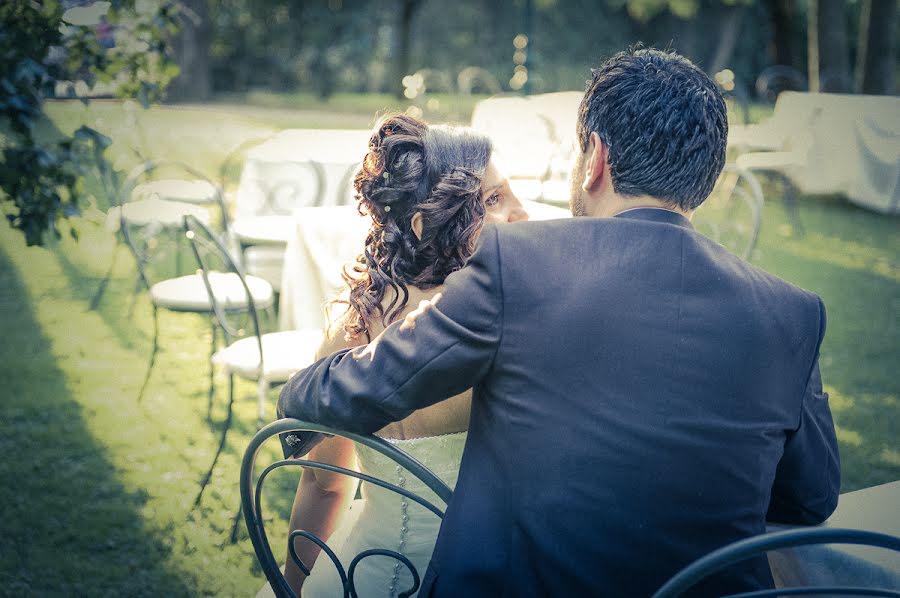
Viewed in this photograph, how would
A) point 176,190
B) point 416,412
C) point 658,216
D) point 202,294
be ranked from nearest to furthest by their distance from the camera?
point 658,216 → point 416,412 → point 202,294 → point 176,190

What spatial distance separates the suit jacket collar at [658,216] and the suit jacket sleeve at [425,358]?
0.25m

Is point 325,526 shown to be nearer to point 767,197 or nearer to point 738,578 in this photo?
point 738,578

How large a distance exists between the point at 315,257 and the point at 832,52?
9727 millimetres

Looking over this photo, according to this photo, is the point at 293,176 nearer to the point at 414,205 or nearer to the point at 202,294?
the point at 202,294

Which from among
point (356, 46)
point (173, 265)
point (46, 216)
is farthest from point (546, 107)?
point (356, 46)

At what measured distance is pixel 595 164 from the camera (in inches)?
49.3

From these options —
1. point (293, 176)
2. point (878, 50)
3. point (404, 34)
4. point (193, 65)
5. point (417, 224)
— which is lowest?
point (293, 176)

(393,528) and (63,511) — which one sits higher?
(393,528)

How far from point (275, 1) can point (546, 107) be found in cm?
1795

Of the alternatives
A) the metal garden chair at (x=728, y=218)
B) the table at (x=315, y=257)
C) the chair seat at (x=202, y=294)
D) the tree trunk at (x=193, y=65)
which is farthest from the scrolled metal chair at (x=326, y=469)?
the tree trunk at (x=193, y=65)

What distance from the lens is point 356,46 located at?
2350cm

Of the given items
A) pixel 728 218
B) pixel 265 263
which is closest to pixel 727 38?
pixel 728 218

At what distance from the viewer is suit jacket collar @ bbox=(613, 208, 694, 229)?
1.18 m

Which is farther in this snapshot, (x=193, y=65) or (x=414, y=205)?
(x=193, y=65)
